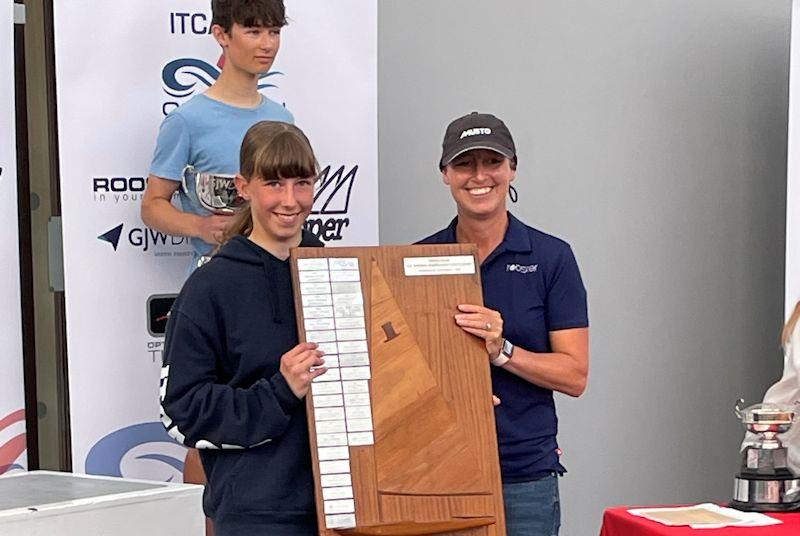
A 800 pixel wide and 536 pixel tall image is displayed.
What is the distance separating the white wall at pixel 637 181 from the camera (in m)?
4.45

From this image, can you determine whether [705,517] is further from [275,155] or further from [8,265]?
[8,265]

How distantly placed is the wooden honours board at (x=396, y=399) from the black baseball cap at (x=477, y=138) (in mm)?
265

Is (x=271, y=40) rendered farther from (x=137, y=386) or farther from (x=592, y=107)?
(x=592, y=107)

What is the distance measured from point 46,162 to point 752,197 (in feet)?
9.60

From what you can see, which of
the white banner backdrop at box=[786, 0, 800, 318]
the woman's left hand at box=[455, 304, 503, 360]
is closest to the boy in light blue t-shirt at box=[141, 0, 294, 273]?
the woman's left hand at box=[455, 304, 503, 360]

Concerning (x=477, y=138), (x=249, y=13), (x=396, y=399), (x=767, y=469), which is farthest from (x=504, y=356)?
(x=249, y=13)

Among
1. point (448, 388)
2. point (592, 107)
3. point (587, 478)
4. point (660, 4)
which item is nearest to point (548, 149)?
point (592, 107)

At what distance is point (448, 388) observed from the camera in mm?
2557

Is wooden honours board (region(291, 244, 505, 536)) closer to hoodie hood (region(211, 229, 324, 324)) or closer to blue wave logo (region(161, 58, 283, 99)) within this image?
hoodie hood (region(211, 229, 324, 324))

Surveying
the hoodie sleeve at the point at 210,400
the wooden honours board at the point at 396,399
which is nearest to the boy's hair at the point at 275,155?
the wooden honours board at the point at 396,399

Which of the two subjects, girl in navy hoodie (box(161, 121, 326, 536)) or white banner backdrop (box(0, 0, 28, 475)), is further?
white banner backdrop (box(0, 0, 28, 475))

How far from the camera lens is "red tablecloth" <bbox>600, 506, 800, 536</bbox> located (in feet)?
8.01

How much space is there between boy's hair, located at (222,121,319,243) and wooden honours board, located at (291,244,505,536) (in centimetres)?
15

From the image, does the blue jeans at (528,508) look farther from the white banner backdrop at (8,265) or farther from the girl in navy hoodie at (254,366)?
the white banner backdrop at (8,265)
